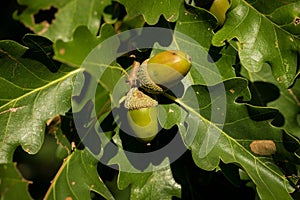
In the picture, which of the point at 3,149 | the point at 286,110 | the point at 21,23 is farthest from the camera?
the point at 21,23

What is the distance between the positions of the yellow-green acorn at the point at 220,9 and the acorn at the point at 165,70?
0.83 feet

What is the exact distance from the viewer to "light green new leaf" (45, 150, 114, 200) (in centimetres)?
191

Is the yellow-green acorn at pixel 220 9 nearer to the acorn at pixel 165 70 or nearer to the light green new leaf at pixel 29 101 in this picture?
the acorn at pixel 165 70

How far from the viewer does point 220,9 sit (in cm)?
184

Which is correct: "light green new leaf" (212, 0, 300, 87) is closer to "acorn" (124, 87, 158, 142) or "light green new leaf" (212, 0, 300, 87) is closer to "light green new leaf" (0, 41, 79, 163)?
"acorn" (124, 87, 158, 142)

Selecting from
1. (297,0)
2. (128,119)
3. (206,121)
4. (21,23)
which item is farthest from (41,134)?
(297,0)

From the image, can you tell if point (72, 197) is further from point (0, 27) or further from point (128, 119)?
point (0, 27)

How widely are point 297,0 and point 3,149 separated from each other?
1143 millimetres

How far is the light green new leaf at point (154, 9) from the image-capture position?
177 centimetres

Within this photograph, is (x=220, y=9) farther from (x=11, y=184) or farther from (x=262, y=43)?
(x=11, y=184)

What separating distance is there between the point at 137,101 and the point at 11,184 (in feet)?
2.16

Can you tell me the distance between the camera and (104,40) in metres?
1.76

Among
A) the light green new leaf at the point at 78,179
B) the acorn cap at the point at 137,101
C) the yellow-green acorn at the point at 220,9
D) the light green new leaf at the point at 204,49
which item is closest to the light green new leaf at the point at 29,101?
the light green new leaf at the point at 78,179

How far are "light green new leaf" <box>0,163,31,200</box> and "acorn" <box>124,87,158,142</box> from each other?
0.56 m
